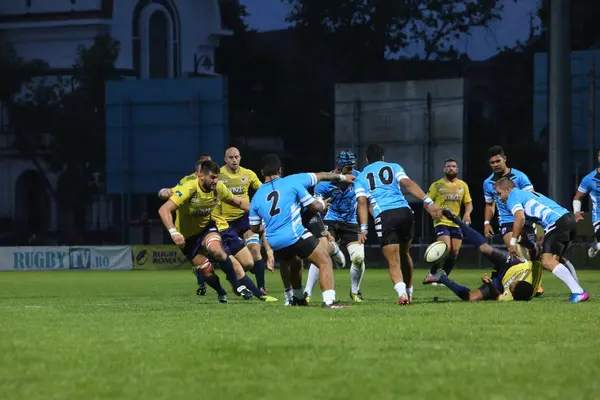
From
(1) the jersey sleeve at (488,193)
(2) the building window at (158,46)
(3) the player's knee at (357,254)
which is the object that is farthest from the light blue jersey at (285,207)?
(2) the building window at (158,46)

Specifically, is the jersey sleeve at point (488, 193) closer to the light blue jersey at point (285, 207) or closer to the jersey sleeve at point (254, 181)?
the jersey sleeve at point (254, 181)

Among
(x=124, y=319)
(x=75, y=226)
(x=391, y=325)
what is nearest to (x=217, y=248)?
(x=124, y=319)

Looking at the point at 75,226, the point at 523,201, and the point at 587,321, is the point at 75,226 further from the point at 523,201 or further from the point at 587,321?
the point at 587,321

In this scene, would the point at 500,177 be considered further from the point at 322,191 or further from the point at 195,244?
the point at 195,244

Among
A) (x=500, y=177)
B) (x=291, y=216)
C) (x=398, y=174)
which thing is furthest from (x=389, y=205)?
(x=500, y=177)

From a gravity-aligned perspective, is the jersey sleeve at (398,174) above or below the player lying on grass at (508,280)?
above

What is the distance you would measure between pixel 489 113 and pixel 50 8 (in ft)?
75.3

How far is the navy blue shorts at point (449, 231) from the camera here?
74.7 feet

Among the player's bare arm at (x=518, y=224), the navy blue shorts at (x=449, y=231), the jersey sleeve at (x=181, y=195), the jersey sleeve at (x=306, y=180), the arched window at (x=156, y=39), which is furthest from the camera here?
the arched window at (x=156, y=39)

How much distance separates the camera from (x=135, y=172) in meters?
50.2

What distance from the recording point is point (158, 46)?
62.3m

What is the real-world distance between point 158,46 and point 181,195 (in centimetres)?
4647

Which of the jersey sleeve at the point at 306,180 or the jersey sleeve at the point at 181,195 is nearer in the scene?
the jersey sleeve at the point at 306,180

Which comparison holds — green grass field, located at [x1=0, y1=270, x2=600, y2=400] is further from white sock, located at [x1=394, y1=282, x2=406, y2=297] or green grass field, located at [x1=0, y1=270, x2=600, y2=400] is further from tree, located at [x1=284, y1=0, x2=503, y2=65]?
tree, located at [x1=284, y1=0, x2=503, y2=65]
